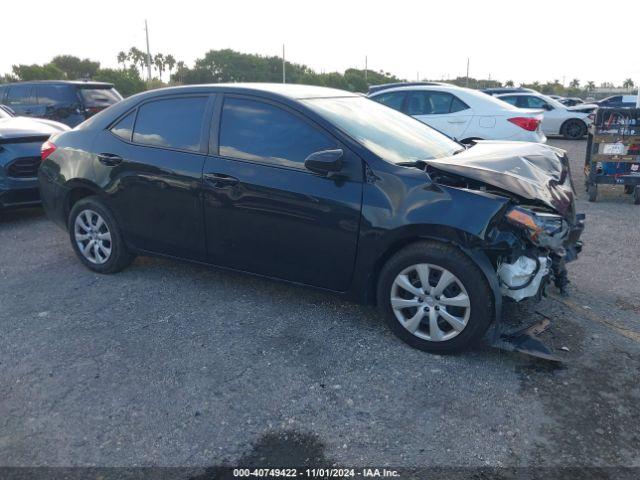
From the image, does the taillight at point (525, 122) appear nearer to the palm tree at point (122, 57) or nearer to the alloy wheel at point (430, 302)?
the alloy wheel at point (430, 302)

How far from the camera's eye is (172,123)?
456cm

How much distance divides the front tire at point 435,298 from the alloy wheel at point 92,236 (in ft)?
8.61

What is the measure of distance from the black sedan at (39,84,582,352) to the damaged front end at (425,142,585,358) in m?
0.01

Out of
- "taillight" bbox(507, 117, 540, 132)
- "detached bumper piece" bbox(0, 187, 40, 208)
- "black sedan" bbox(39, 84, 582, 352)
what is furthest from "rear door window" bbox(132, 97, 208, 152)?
"taillight" bbox(507, 117, 540, 132)

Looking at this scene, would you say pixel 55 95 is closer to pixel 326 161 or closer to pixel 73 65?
pixel 326 161

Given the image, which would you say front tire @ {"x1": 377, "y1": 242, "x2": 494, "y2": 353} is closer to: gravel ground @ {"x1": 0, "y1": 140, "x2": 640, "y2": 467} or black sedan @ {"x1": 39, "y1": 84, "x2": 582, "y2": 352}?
black sedan @ {"x1": 39, "y1": 84, "x2": 582, "y2": 352}

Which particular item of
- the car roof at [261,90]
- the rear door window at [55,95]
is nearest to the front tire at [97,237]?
the car roof at [261,90]

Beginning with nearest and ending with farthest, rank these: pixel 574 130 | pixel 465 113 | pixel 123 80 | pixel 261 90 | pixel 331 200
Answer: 1. pixel 331 200
2. pixel 261 90
3. pixel 465 113
4. pixel 574 130
5. pixel 123 80

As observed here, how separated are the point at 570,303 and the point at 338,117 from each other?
231 centimetres

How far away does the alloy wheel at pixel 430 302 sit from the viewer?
3504mm

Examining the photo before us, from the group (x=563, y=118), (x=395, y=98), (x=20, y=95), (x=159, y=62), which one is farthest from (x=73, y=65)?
(x=395, y=98)

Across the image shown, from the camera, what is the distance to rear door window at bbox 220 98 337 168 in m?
3.96

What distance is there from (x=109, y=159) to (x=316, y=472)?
10.7ft

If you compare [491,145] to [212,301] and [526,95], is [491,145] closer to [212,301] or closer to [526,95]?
[212,301]
